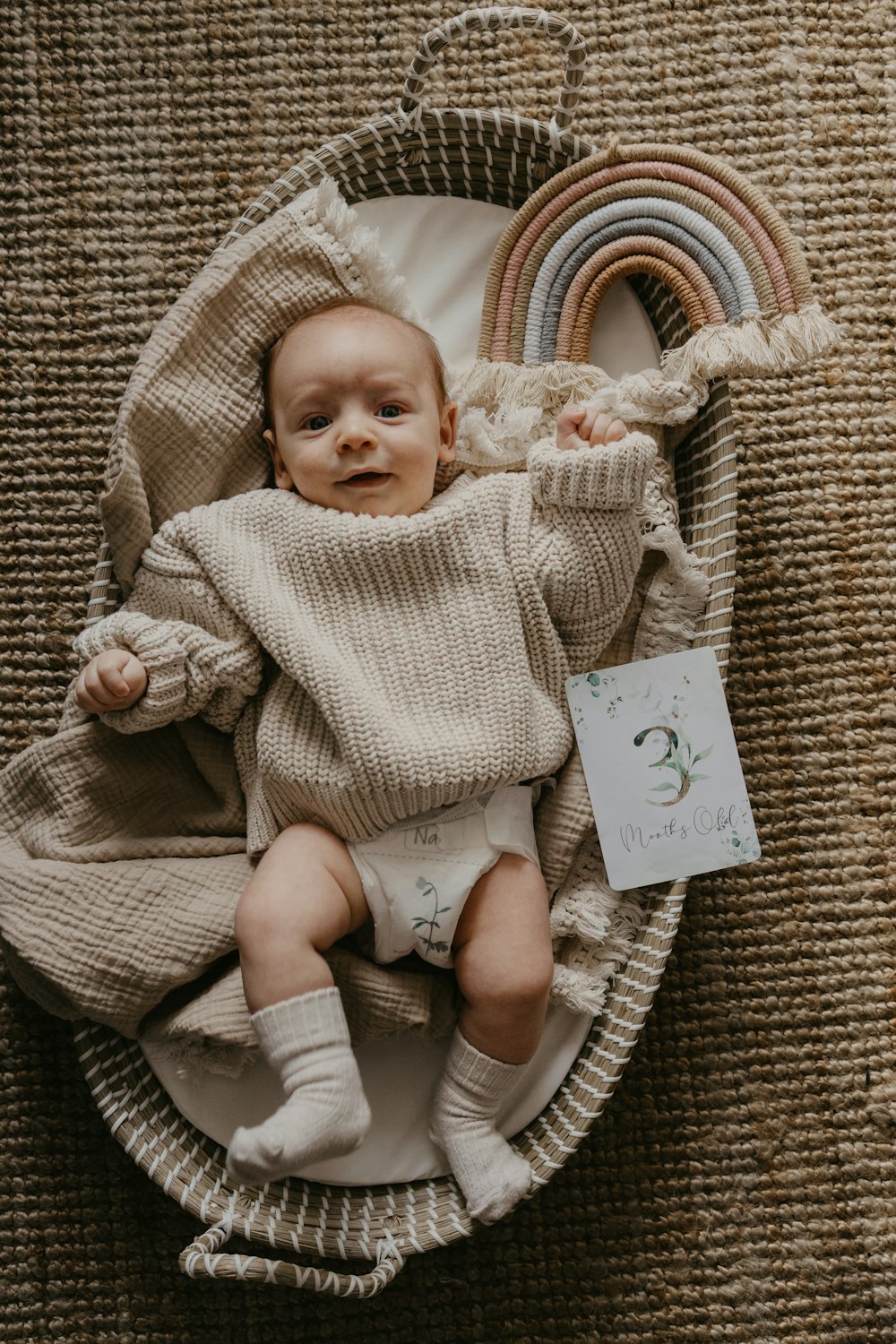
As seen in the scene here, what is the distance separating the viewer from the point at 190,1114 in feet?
3.46

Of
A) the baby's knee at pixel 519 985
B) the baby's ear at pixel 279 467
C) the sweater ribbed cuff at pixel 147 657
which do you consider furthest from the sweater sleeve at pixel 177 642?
the baby's knee at pixel 519 985

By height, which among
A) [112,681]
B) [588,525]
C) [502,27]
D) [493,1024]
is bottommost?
[493,1024]

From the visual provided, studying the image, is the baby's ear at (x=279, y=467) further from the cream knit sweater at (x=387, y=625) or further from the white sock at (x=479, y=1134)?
the white sock at (x=479, y=1134)

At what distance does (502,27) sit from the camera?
1110mm

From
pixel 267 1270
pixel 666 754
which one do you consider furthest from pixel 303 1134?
pixel 666 754

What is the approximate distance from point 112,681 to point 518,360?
541 millimetres

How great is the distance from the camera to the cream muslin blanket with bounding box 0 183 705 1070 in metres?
1.01

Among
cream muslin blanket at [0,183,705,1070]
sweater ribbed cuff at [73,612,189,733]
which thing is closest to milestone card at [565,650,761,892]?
cream muslin blanket at [0,183,705,1070]

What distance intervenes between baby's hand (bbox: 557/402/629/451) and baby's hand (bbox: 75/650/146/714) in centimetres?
46

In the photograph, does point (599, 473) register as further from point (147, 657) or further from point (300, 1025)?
point (300, 1025)

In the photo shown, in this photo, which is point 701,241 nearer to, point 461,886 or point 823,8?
point 823,8

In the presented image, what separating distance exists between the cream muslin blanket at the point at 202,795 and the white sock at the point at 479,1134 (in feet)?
0.19

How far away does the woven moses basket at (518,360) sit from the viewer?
1.02 metres

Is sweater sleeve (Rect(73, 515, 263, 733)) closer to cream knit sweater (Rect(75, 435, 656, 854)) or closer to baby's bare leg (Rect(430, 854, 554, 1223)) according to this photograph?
cream knit sweater (Rect(75, 435, 656, 854))
